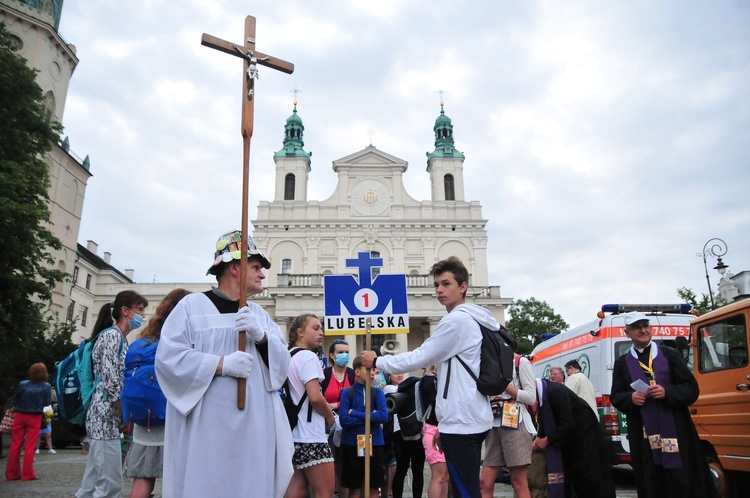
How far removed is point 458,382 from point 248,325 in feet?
5.74

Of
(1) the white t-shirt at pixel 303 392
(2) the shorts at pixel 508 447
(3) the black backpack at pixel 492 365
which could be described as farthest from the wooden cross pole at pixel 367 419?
(2) the shorts at pixel 508 447

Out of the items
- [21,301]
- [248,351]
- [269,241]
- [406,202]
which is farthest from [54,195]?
[248,351]

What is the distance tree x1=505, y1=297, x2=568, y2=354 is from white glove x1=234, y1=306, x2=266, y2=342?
169ft

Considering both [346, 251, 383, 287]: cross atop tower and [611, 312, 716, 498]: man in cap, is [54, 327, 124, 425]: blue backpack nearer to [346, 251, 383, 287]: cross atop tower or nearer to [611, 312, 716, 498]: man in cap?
[346, 251, 383, 287]: cross atop tower

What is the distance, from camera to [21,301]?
644 inches

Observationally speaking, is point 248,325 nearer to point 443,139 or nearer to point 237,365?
point 237,365

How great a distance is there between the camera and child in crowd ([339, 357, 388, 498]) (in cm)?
573

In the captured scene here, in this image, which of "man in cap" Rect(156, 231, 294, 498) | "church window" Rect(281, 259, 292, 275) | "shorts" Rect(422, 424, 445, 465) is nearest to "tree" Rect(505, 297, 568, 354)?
"church window" Rect(281, 259, 292, 275)

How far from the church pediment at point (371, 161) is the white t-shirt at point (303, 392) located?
43.0 metres

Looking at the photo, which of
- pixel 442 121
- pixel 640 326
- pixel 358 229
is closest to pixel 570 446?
pixel 640 326

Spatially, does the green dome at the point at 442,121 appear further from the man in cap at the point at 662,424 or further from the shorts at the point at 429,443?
the man in cap at the point at 662,424

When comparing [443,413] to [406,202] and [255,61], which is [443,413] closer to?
[255,61]

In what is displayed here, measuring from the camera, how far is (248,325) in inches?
119

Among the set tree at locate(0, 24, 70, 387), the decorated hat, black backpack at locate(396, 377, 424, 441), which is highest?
tree at locate(0, 24, 70, 387)
